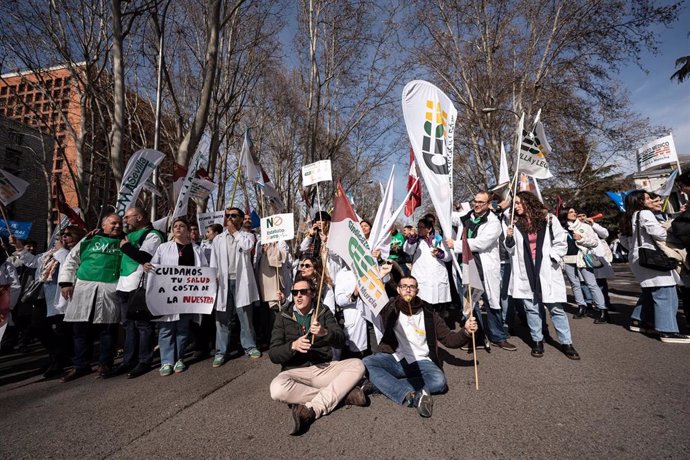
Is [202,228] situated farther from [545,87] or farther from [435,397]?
[545,87]

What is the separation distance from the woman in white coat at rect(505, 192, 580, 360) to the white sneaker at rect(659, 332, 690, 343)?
1.50 m

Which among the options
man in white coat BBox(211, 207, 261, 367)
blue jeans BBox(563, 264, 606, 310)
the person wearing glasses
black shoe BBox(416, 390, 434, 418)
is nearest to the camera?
black shoe BBox(416, 390, 434, 418)

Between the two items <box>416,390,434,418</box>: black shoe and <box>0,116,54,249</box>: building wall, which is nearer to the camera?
<box>416,390,434,418</box>: black shoe

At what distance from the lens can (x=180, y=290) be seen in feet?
14.0

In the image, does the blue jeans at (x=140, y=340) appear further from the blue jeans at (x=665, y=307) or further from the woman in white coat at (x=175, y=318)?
the blue jeans at (x=665, y=307)

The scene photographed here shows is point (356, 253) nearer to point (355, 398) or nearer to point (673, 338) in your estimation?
point (355, 398)

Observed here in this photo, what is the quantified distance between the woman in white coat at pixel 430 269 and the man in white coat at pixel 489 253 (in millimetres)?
423

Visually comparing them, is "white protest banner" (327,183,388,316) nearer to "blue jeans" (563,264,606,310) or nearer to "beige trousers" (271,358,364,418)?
"beige trousers" (271,358,364,418)

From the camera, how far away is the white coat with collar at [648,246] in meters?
4.40

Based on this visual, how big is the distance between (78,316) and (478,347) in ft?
16.6

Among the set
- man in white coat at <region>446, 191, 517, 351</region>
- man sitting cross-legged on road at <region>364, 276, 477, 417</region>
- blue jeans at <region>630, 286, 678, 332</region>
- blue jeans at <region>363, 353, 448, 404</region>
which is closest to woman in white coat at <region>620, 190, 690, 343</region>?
blue jeans at <region>630, 286, 678, 332</region>

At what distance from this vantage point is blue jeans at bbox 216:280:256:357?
4471mm

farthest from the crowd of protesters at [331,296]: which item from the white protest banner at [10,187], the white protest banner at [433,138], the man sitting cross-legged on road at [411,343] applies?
the white protest banner at [10,187]

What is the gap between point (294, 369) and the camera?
308 cm
